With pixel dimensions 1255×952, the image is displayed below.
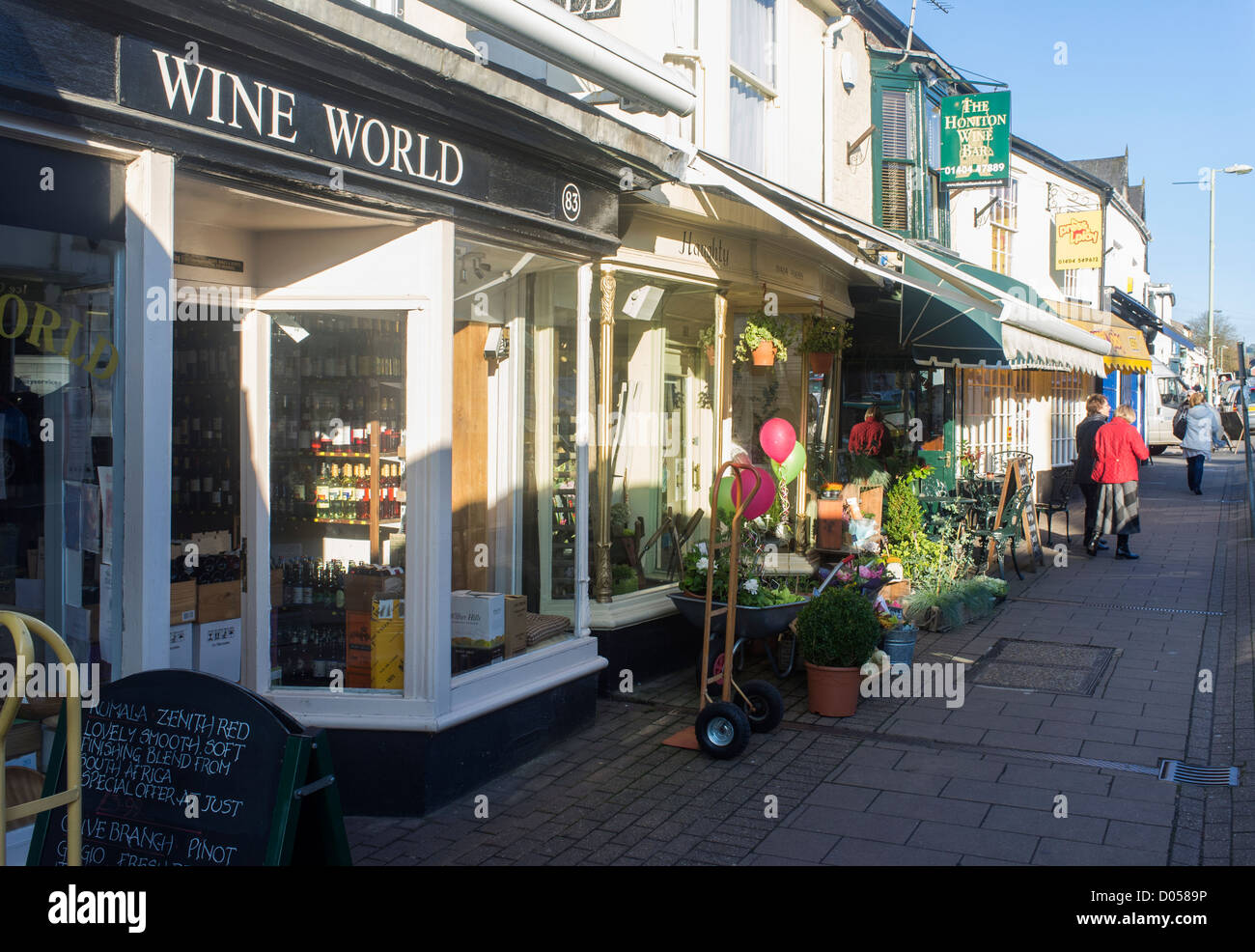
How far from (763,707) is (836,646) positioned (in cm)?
64

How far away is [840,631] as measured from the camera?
22.1ft

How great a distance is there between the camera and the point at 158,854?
317 cm

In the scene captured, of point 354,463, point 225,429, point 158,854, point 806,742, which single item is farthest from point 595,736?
point 158,854

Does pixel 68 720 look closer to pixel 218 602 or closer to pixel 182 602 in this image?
pixel 182 602

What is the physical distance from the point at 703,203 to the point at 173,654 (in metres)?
4.75

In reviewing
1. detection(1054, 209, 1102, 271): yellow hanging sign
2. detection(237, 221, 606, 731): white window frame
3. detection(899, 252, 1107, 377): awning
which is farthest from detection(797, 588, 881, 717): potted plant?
detection(1054, 209, 1102, 271): yellow hanging sign

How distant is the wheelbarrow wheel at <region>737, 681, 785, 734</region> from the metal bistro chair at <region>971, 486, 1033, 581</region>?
575 centimetres

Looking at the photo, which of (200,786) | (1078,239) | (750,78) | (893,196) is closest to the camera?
(200,786)

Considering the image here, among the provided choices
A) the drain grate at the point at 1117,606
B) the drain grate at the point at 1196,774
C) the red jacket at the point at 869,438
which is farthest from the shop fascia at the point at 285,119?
the drain grate at the point at 1117,606

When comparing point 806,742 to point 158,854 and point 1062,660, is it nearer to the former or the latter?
point 1062,660

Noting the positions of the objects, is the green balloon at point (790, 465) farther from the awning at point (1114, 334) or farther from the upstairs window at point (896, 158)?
the awning at point (1114, 334)

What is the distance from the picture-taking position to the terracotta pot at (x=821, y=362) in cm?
1077

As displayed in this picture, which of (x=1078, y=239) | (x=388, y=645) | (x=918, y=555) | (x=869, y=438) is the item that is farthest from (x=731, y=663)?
(x=1078, y=239)

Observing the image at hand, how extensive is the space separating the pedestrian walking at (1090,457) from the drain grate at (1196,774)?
8.67m
